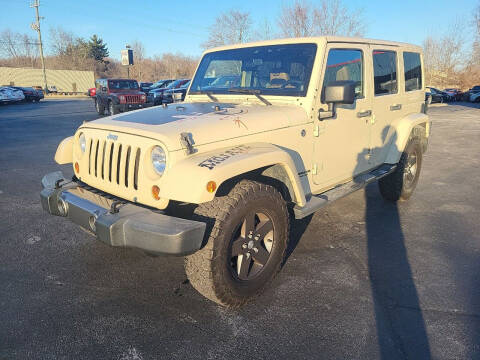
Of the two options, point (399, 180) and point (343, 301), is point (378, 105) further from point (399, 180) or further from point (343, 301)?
point (343, 301)

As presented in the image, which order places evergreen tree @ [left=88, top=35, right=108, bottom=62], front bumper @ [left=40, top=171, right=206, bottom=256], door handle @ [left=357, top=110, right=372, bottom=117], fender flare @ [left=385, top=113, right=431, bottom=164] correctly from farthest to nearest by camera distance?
evergreen tree @ [left=88, top=35, right=108, bottom=62]
fender flare @ [left=385, top=113, right=431, bottom=164]
door handle @ [left=357, top=110, right=372, bottom=117]
front bumper @ [left=40, top=171, right=206, bottom=256]

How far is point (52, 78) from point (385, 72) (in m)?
56.9

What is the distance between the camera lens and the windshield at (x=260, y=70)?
3361 mm

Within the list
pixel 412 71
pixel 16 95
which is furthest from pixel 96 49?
pixel 412 71

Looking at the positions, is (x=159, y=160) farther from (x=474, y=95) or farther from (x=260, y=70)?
(x=474, y=95)

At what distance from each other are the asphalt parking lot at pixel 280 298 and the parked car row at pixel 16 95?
27434mm

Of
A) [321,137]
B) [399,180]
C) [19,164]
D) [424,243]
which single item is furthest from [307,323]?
[19,164]

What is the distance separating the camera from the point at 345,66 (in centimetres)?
367

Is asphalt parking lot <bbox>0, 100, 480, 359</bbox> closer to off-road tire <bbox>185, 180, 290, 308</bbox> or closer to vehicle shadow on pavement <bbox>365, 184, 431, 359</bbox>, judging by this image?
vehicle shadow on pavement <bbox>365, 184, 431, 359</bbox>

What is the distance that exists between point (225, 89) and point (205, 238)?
189cm

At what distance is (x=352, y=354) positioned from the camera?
227cm

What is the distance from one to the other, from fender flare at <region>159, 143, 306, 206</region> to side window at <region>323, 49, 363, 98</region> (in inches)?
43.8

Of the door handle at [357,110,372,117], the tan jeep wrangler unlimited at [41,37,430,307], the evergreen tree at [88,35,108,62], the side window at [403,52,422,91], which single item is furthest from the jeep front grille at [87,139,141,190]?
the evergreen tree at [88,35,108,62]

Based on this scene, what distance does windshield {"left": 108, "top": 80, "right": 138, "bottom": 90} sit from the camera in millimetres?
17506
